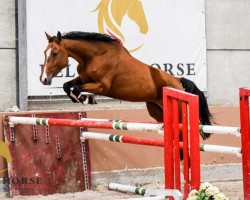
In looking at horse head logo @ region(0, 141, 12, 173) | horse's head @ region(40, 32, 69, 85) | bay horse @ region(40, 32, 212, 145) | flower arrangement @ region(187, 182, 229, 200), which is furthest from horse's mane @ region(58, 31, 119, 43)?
flower arrangement @ region(187, 182, 229, 200)

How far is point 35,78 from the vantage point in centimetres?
656

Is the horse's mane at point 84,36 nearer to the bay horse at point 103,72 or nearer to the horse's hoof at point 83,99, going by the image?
the bay horse at point 103,72

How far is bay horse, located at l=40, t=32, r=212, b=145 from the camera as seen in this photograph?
5.68 m

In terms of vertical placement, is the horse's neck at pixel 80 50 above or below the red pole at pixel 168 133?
above

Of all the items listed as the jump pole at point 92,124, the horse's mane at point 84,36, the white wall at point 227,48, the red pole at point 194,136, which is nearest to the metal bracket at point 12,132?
the jump pole at point 92,124

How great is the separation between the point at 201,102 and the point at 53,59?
Result: 1666mm

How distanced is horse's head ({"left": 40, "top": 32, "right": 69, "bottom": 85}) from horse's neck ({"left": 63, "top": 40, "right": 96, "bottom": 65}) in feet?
0.34

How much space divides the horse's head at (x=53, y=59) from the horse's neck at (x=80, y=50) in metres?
0.10

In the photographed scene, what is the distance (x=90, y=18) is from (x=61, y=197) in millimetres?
1940

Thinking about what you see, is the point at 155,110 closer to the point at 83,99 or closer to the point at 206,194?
the point at 83,99

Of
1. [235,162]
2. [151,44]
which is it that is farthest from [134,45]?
[235,162]

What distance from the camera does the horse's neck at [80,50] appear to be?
585 centimetres

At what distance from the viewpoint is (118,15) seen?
6.97 m

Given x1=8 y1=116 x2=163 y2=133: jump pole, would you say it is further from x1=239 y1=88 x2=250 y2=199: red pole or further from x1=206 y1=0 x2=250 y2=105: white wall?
x1=206 y1=0 x2=250 y2=105: white wall
